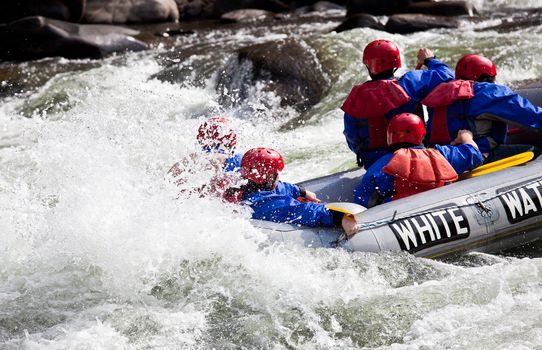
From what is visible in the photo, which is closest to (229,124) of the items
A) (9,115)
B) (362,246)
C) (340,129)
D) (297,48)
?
(362,246)

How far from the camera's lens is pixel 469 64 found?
6.88m

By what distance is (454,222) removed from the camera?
6.03m

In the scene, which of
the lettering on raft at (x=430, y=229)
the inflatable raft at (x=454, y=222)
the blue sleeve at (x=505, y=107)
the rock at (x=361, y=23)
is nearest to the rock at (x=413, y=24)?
the rock at (x=361, y=23)

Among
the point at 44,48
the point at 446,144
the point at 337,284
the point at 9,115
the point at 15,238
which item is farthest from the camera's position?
the point at 44,48

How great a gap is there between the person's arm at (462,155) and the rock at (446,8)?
340 inches

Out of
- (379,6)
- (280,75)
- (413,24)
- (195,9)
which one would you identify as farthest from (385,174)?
(195,9)

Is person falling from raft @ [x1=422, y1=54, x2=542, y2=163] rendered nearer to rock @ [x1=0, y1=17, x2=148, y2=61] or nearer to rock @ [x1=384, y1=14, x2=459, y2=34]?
rock @ [x1=384, y1=14, x2=459, y2=34]

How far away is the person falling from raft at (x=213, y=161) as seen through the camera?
6.05 metres

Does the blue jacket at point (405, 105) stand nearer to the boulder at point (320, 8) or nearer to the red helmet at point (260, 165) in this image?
the red helmet at point (260, 165)

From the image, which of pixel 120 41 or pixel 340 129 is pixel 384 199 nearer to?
pixel 340 129

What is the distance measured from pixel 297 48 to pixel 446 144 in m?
5.04

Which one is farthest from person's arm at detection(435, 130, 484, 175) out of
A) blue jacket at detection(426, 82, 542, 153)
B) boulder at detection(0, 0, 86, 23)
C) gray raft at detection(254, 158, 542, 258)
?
boulder at detection(0, 0, 86, 23)

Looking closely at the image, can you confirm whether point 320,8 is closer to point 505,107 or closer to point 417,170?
point 505,107

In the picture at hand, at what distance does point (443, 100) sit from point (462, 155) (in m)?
0.49
